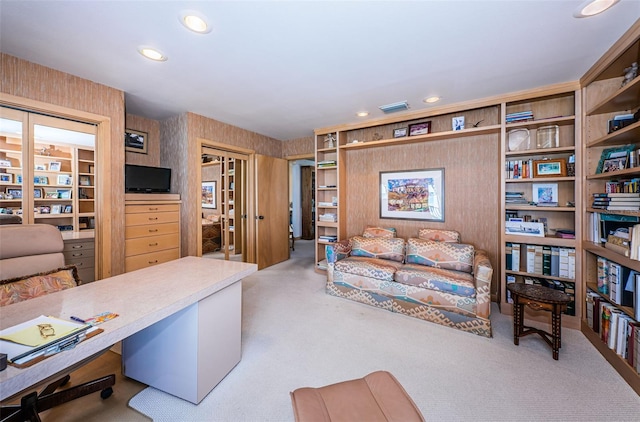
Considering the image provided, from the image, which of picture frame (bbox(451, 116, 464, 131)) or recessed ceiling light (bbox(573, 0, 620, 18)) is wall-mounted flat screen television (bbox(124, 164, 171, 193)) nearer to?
picture frame (bbox(451, 116, 464, 131))

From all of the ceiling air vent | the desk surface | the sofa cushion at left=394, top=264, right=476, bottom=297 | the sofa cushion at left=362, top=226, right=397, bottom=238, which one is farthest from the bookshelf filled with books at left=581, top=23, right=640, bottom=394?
the desk surface

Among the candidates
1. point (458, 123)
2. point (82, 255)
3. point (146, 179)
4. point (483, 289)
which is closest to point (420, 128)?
point (458, 123)

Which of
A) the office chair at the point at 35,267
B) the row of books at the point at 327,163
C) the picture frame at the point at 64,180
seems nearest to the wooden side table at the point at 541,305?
the row of books at the point at 327,163

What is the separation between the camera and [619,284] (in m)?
1.92

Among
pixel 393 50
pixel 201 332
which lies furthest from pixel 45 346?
pixel 393 50

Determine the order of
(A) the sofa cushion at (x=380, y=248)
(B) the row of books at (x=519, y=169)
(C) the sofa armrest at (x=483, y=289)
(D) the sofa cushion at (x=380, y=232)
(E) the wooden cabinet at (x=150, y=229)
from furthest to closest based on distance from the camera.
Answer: (D) the sofa cushion at (x=380, y=232) < (A) the sofa cushion at (x=380, y=248) < (E) the wooden cabinet at (x=150, y=229) < (B) the row of books at (x=519, y=169) < (C) the sofa armrest at (x=483, y=289)

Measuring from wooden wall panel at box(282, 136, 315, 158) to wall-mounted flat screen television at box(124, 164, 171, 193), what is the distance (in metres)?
2.30

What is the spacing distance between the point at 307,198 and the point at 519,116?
589 cm

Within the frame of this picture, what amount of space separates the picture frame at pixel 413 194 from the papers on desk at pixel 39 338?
11.6ft

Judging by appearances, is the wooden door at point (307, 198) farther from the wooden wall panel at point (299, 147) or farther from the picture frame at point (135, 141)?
the picture frame at point (135, 141)

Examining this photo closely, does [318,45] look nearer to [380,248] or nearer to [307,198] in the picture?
[380,248]

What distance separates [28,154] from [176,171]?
1.42 meters

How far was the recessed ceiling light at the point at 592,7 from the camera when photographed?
1.51 meters

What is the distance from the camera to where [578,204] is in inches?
95.7
